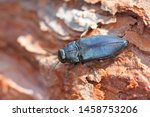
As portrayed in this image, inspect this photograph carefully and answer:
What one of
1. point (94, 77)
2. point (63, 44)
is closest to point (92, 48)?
point (94, 77)

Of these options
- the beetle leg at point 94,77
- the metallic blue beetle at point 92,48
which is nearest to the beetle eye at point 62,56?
the metallic blue beetle at point 92,48

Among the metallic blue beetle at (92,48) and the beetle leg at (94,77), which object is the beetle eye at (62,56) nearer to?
the metallic blue beetle at (92,48)

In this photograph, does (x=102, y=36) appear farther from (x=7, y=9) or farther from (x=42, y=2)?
(x=7, y=9)

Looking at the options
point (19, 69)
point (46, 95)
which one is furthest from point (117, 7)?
point (19, 69)

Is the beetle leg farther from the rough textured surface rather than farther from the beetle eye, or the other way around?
the beetle eye

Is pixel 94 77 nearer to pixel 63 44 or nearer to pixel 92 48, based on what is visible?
pixel 92 48

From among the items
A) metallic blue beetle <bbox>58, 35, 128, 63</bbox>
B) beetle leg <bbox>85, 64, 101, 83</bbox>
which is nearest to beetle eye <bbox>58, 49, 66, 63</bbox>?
metallic blue beetle <bbox>58, 35, 128, 63</bbox>
